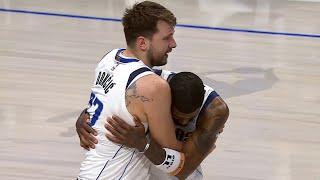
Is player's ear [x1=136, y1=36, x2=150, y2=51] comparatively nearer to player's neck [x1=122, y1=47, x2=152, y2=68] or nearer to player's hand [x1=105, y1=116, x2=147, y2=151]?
player's neck [x1=122, y1=47, x2=152, y2=68]

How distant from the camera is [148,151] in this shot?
2.72m

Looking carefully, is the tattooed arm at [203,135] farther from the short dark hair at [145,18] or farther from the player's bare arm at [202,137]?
the short dark hair at [145,18]

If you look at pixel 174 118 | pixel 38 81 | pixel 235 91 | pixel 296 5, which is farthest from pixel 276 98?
pixel 296 5

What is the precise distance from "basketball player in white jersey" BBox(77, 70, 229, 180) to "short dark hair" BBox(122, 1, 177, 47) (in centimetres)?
21

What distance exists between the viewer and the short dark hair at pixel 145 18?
2.73 m

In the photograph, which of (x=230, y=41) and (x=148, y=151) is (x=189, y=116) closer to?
(x=148, y=151)

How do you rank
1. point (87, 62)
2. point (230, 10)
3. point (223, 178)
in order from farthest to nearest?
1. point (230, 10)
2. point (87, 62)
3. point (223, 178)

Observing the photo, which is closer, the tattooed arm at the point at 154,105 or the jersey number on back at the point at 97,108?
the tattooed arm at the point at 154,105

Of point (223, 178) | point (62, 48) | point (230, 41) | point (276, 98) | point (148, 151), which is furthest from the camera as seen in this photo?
point (230, 41)

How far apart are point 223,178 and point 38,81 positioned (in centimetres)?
278

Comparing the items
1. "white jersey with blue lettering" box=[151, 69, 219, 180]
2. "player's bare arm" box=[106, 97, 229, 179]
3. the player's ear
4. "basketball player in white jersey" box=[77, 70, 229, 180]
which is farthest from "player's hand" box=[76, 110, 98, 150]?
the player's ear

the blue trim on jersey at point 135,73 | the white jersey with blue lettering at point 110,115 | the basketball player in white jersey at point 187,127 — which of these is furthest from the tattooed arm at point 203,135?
the blue trim on jersey at point 135,73

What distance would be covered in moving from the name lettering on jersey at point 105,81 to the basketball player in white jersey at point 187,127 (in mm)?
141

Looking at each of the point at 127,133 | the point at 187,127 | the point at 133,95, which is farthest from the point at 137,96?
the point at 187,127
